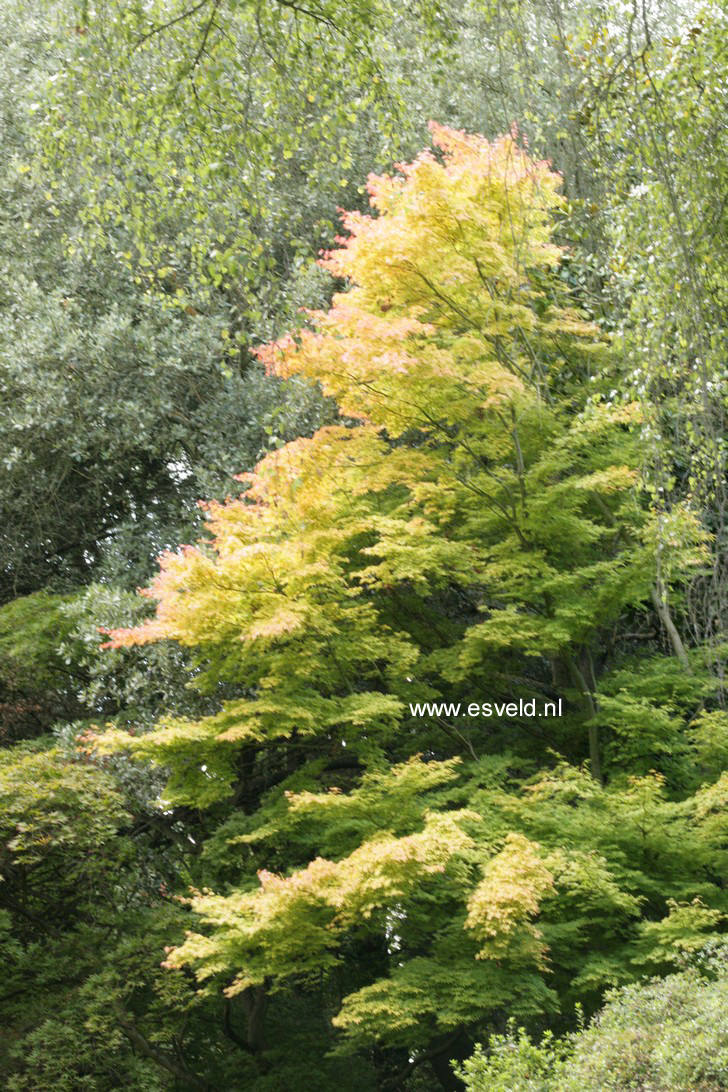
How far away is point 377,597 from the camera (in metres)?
8.13

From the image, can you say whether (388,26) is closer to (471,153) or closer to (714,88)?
(714,88)

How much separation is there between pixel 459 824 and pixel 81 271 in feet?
21.6

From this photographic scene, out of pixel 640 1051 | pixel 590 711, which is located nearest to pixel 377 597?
pixel 590 711

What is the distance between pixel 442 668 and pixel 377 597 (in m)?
0.83

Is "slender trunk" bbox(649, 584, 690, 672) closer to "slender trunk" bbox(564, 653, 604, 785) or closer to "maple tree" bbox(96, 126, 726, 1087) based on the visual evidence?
"maple tree" bbox(96, 126, 726, 1087)

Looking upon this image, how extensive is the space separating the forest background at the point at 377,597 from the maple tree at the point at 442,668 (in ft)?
0.13

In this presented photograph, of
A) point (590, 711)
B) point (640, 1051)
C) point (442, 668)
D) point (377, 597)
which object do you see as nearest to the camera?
point (640, 1051)

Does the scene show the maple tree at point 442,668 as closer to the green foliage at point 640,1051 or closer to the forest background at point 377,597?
the forest background at point 377,597

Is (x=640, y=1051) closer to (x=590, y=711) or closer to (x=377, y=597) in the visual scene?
(x=590, y=711)

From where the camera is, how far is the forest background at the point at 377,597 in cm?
394

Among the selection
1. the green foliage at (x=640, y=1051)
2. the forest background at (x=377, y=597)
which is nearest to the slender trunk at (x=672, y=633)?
the forest background at (x=377, y=597)

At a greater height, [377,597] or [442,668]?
[377,597]

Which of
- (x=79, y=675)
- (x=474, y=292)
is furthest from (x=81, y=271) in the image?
(x=474, y=292)

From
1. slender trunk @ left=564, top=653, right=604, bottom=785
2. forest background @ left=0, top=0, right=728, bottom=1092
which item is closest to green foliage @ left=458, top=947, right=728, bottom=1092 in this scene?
forest background @ left=0, top=0, right=728, bottom=1092
